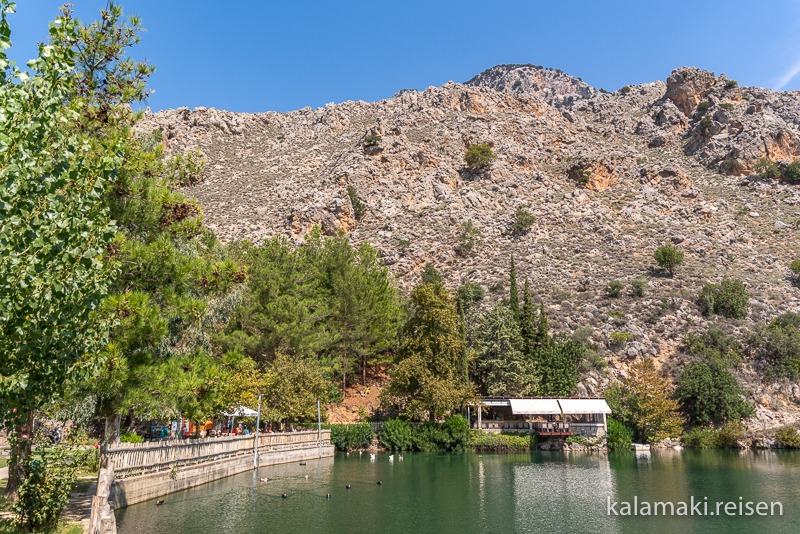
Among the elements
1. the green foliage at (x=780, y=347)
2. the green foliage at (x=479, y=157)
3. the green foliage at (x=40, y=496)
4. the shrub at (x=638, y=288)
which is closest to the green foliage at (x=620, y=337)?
the shrub at (x=638, y=288)

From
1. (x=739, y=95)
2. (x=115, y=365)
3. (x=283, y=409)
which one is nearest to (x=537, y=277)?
(x=283, y=409)

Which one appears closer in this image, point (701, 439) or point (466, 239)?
point (701, 439)

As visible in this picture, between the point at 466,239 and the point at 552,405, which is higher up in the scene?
the point at 466,239

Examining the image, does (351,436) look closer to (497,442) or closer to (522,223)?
(497,442)

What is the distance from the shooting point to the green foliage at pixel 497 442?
43.6 metres

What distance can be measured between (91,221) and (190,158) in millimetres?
8173

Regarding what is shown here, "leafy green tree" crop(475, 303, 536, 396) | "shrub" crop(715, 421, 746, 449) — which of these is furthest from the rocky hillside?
"leafy green tree" crop(475, 303, 536, 396)

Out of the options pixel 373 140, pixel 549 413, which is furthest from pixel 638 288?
pixel 373 140

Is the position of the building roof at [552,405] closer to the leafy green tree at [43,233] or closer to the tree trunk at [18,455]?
the tree trunk at [18,455]

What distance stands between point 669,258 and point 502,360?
29.3 m

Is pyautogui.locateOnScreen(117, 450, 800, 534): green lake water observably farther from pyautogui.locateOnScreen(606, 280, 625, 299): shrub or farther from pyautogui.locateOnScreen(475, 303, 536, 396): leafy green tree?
pyautogui.locateOnScreen(606, 280, 625, 299): shrub

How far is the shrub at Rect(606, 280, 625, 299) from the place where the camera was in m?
62.0

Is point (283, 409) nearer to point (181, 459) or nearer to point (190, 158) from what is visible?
point (181, 459)

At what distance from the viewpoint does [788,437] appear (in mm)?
45375
